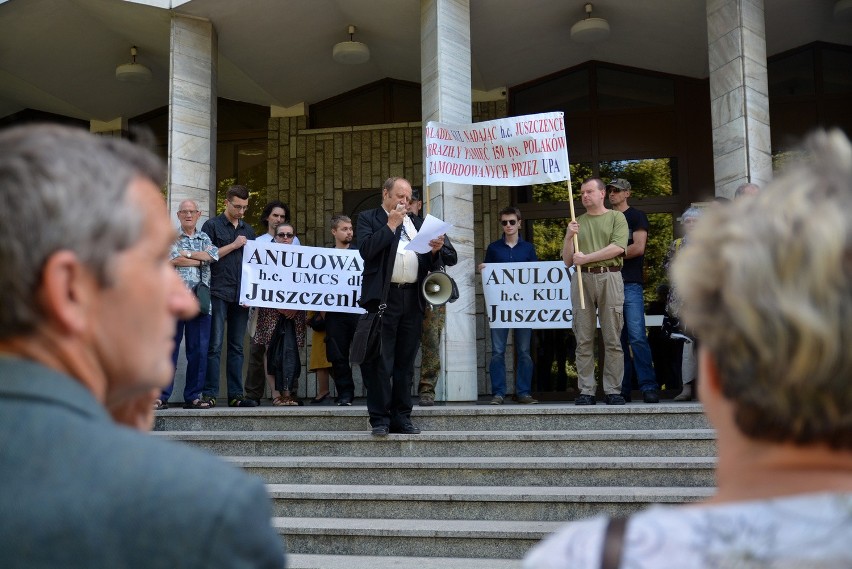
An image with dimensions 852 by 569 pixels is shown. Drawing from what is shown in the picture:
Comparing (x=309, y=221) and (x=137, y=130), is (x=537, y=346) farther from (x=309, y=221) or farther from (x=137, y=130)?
(x=137, y=130)

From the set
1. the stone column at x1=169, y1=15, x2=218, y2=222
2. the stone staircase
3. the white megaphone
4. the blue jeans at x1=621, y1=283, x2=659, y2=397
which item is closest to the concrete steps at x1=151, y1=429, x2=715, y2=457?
the stone staircase

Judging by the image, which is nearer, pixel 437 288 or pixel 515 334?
pixel 437 288

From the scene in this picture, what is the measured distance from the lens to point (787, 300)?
99 centimetres

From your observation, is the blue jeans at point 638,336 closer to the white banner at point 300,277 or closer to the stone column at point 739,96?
the stone column at point 739,96

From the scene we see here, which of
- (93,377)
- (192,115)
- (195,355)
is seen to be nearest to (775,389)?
(93,377)

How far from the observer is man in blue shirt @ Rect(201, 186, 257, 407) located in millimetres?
8836

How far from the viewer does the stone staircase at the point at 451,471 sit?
18.0ft

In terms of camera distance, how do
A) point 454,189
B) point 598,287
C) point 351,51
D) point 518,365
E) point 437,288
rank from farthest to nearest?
point 351,51, point 454,189, point 518,365, point 598,287, point 437,288

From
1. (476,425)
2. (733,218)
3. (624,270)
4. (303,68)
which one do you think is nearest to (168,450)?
(733,218)

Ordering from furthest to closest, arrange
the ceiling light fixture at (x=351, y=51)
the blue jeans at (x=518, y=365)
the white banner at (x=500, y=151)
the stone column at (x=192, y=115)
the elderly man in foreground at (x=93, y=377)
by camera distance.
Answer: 1. the ceiling light fixture at (x=351, y=51)
2. the stone column at (x=192, y=115)
3. the blue jeans at (x=518, y=365)
4. the white banner at (x=500, y=151)
5. the elderly man in foreground at (x=93, y=377)

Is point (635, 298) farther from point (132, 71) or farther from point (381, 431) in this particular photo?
point (132, 71)

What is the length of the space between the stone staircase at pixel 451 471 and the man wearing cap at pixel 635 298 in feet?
3.84

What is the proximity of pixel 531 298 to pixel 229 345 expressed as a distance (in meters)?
2.94

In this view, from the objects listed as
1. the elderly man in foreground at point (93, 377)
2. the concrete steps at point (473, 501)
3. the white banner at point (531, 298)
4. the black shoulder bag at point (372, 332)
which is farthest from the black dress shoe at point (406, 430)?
the elderly man in foreground at point (93, 377)
